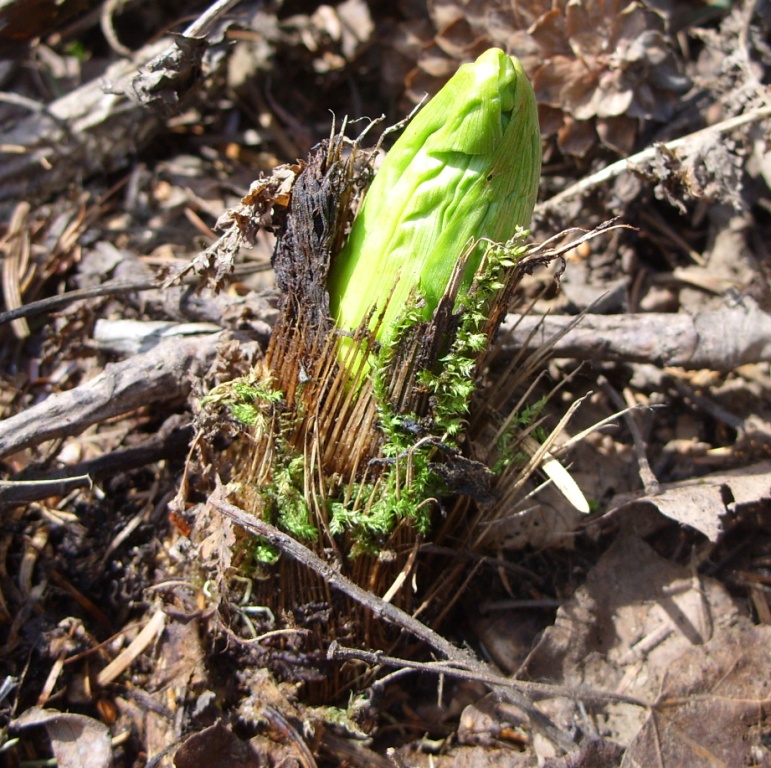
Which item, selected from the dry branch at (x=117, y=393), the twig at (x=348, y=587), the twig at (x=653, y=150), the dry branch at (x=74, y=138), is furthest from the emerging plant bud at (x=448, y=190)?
the dry branch at (x=74, y=138)

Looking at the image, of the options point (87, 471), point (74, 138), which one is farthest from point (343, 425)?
point (74, 138)

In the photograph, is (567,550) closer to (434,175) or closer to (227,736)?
(227,736)

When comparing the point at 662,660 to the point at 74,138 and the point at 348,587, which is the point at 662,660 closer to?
the point at 348,587

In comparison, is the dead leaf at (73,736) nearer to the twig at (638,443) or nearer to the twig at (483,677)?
the twig at (483,677)

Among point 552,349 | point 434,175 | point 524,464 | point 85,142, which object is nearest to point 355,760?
point 524,464

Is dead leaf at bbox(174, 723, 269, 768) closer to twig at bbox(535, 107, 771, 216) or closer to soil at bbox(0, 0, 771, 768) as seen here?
soil at bbox(0, 0, 771, 768)
